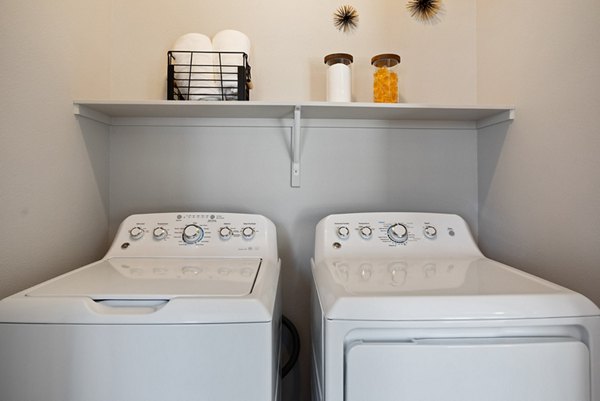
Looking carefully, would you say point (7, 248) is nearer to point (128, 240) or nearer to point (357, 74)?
point (128, 240)

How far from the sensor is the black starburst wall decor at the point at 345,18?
1467 millimetres

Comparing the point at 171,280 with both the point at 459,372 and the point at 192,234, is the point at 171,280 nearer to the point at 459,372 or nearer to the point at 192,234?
the point at 192,234

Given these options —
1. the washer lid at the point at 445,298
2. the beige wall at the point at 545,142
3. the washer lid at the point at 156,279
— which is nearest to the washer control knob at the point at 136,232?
the washer lid at the point at 156,279

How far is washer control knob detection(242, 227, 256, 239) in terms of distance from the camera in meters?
1.20

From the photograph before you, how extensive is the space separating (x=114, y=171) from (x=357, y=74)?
3.79 feet

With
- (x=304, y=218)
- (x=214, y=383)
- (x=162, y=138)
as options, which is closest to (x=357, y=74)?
(x=304, y=218)

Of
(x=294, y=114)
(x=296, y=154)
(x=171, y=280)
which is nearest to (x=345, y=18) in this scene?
(x=294, y=114)

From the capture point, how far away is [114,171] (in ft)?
4.72

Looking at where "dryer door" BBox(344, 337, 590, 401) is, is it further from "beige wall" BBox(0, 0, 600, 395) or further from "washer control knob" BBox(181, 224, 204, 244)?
"washer control knob" BBox(181, 224, 204, 244)

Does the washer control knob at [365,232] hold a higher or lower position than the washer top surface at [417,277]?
higher

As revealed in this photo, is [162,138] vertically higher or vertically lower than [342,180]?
higher

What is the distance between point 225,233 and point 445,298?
2.52 feet

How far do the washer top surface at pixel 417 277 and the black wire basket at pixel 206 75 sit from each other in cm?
64

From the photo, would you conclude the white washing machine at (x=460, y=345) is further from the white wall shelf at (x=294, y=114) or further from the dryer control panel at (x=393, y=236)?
the white wall shelf at (x=294, y=114)
